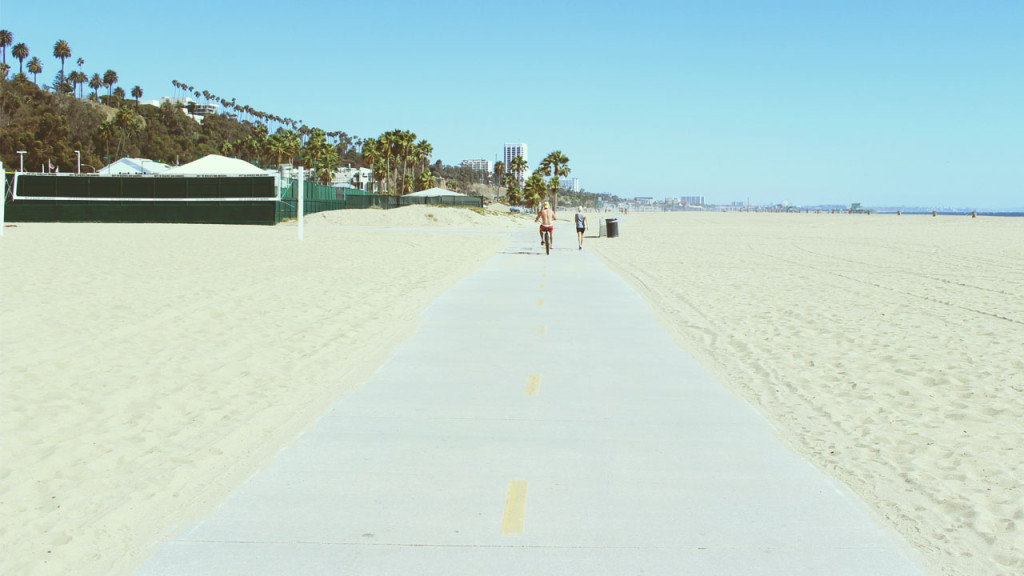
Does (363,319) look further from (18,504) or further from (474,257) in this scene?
(474,257)

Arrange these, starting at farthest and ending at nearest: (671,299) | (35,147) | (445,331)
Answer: (35,147) < (671,299) < (445,331)

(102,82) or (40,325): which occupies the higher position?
(102,82)

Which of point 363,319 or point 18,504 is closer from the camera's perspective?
point 18,504

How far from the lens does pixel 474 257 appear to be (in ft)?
89.3

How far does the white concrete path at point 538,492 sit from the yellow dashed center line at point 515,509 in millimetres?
16

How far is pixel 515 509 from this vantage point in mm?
4883

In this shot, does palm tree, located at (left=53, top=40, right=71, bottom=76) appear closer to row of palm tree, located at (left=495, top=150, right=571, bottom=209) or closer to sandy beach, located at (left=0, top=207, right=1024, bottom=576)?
row of palm tree, located at (left=495, top=150, right=571, bottom=209)

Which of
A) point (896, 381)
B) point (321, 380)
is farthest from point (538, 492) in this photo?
point (896, 381)

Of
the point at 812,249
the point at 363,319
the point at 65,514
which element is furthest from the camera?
the point at 812,249

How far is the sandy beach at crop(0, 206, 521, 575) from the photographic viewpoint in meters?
4.87

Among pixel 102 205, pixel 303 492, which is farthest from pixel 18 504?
pixel 102 205

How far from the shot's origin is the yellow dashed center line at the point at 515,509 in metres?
4.57

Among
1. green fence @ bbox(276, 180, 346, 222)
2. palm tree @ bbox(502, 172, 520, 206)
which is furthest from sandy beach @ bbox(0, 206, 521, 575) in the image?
palm tree @ bbox(502, 172, 520, 206)

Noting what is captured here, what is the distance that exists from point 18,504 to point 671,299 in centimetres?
1250
